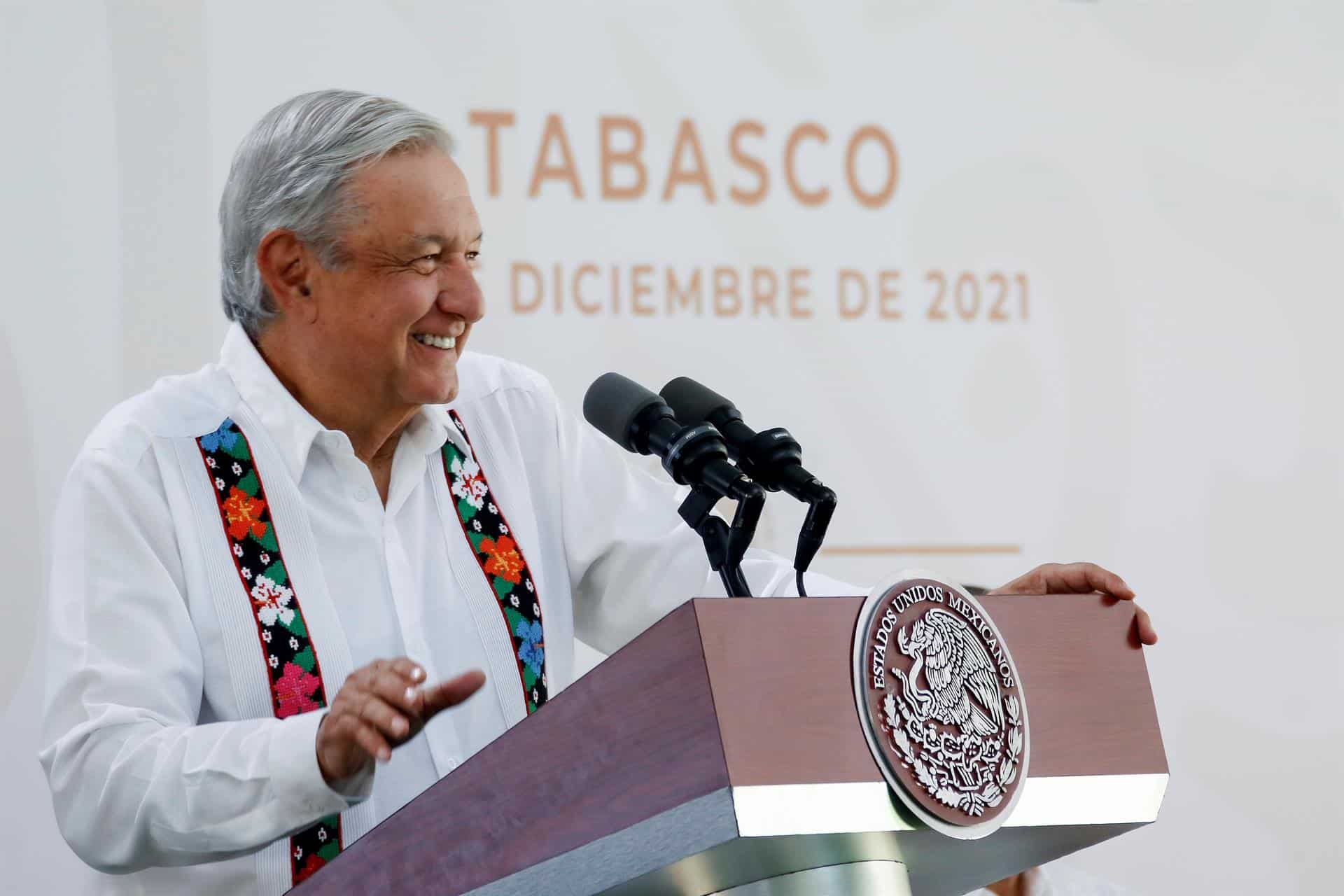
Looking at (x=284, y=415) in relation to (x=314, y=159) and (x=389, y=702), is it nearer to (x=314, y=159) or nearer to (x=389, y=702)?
(x=314, y=159)

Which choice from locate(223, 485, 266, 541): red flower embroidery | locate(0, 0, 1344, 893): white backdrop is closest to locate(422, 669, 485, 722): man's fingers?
locate(223, 485, 266, 541): red flower embroidery

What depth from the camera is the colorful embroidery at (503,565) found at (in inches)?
75.7

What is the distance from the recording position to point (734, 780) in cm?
91

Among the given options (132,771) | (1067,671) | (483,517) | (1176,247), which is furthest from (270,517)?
(1176,247)

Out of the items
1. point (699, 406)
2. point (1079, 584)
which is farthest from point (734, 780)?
point (1079, 584)

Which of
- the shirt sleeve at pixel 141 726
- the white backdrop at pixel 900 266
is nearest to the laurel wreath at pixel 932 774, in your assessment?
the shirt sleeve at pixel 141 726

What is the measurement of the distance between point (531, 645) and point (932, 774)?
3.25ft

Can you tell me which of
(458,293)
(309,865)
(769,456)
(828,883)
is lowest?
(309,865)

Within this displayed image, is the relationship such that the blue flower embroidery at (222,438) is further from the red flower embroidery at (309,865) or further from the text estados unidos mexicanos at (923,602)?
the text estados unidos mexicanos at (923,602)

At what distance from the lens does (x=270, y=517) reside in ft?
6.07

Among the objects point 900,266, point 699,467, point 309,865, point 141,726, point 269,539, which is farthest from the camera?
point 900,266

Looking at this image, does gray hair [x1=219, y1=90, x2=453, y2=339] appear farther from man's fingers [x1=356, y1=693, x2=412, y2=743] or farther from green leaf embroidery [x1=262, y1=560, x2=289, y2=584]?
man's fingers [x1=356, y1=693, x2=412, y2=743]

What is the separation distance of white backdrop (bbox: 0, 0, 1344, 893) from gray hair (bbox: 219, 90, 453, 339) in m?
0.71

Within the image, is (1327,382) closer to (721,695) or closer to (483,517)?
(483,517)
